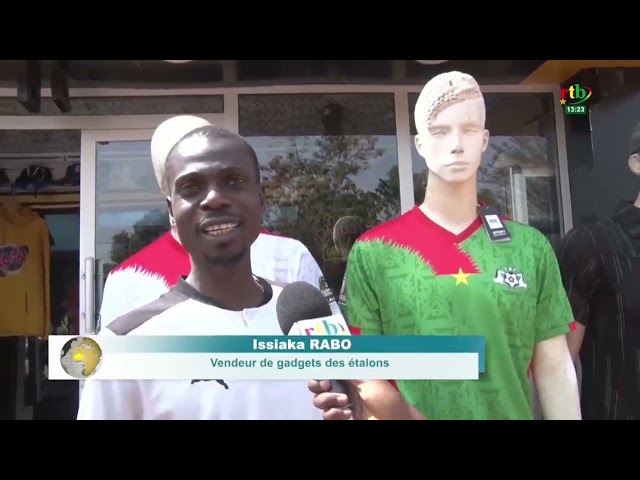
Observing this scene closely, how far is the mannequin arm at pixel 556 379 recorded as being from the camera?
2.81 meters

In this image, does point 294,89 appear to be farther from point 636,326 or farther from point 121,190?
point 636,326

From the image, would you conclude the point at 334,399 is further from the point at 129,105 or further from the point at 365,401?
the point at 129,105

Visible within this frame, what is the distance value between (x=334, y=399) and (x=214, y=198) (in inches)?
38.1

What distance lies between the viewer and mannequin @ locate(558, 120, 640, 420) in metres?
2.85

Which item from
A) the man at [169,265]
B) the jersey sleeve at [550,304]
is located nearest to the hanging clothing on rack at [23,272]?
the man at [169,265]

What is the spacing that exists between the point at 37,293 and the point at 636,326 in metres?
2.70

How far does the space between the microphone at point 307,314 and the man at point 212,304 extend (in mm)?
39

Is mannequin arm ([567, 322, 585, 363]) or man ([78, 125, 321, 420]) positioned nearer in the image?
man ([78, 125, 321, 420])

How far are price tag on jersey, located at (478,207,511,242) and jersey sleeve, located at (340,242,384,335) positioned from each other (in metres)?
0.55

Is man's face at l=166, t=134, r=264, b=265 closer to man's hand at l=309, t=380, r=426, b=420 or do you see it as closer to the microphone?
the microphone

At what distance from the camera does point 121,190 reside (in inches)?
114

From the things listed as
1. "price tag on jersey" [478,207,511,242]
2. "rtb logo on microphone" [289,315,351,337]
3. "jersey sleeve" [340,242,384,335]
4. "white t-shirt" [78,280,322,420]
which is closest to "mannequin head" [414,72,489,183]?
"price tag on jersey" [478,207,511,242]

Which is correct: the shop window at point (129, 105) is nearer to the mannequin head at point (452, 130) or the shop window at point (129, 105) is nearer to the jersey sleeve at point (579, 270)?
the mannequin head at point (452, 130)
